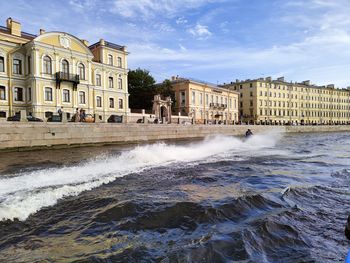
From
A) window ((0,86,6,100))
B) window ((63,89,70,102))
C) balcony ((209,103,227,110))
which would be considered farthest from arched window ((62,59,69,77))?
balcony ((209,103,227,110))

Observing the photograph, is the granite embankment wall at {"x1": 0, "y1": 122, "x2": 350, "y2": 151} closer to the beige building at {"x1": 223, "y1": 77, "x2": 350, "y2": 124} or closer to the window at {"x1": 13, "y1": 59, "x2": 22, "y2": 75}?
the window at {"x1": 13, "y1": 59, "x2": 22, "y2": 75}

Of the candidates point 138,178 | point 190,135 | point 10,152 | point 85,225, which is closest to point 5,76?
point 10,152

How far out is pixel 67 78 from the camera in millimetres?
40375

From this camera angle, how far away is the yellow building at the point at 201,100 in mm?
65438

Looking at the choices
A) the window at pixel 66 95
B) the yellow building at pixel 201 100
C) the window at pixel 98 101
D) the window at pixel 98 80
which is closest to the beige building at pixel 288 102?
the yellow building at pixel 201 100

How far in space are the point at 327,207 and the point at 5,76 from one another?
40164 mm

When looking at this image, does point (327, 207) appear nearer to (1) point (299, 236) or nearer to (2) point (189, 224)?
(1) point (299, 236)

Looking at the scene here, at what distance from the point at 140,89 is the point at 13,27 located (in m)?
30.0

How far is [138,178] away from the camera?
9.80 metres

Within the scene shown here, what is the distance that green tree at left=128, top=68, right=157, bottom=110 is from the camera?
213 feet

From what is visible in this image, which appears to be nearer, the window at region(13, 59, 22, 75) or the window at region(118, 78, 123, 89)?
the window at region(13, 59, 22, 75)

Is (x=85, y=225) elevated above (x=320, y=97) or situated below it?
below

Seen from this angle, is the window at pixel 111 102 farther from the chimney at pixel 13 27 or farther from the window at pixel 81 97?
the chimney at pixel 13 27

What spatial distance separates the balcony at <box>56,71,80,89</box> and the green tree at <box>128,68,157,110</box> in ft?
78.0
